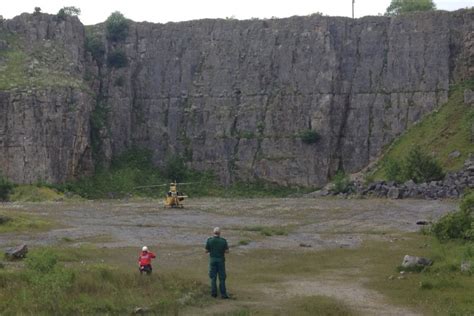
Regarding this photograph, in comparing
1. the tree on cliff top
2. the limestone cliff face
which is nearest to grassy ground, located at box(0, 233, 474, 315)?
the limestone cliff face

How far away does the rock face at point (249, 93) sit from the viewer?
7944 centimetres

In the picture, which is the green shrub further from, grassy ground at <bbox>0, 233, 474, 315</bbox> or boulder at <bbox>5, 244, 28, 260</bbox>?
boulder at <bbox>5, 244, 28, 260</bbox>

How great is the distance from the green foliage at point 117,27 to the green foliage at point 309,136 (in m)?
24.5

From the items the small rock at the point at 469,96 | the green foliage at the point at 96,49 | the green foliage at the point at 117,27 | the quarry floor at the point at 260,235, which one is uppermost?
the green foliage at the point at 117,27

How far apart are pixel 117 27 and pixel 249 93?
686 inches

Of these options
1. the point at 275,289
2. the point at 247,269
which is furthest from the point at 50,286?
the point at 247,269

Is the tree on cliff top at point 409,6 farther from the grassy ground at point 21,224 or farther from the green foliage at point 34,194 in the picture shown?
the grassy ground at point 21,224

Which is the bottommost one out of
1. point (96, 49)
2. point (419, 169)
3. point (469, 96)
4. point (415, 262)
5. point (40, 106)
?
point (415, 262)

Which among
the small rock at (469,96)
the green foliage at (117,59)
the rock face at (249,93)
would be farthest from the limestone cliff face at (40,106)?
the small rock at (469,96)

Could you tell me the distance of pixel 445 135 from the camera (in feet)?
229

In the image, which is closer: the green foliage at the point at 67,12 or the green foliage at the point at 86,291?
the green foliage at the point at 86,291

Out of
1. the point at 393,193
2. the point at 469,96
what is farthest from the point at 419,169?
the point at 469,96

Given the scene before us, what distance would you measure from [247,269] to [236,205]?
108 ft

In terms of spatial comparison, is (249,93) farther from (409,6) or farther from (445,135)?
(409,6)
